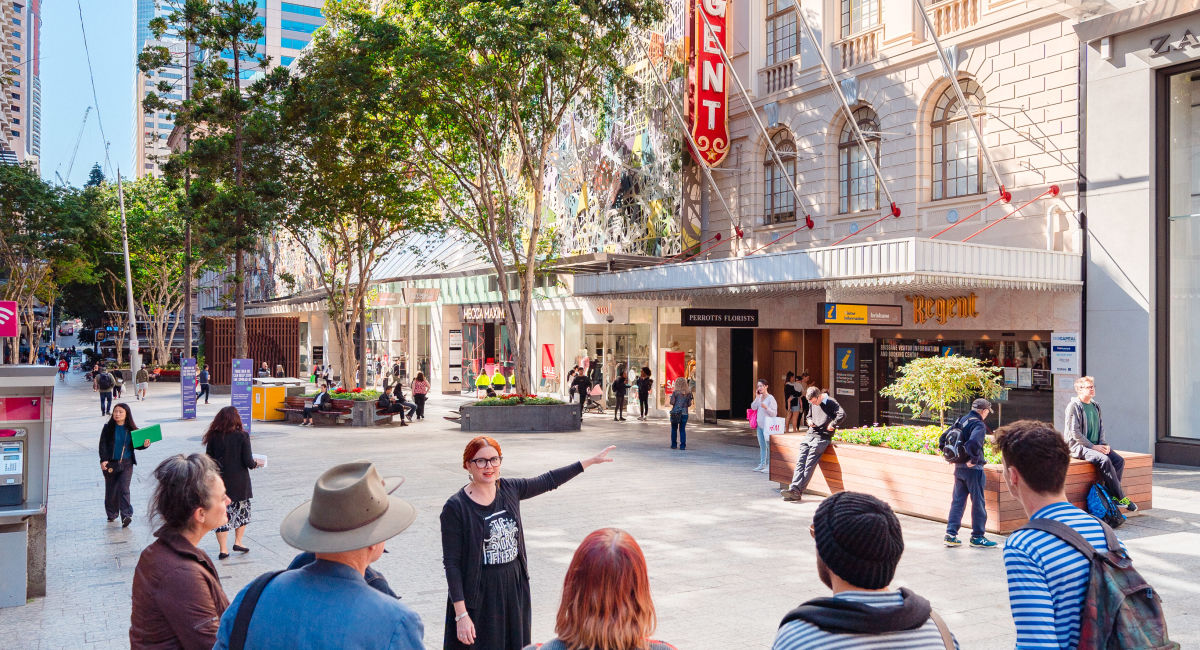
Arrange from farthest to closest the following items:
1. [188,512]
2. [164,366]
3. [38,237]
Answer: [164,366]
[38,237]
[188,512]

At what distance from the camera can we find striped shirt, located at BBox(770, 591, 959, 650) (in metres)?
2.37

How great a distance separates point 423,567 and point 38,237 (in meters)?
34.7

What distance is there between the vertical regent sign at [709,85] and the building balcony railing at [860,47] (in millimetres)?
3100

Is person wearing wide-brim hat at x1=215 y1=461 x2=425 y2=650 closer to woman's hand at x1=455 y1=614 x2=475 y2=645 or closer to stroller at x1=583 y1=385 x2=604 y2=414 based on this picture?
woman's hand at x1=455 y1=614 x2=475 y2=645

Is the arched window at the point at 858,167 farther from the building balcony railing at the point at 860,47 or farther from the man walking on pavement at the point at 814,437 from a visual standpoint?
the man walking on pavement at the point at 814,437

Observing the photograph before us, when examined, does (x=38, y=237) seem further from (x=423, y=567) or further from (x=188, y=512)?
(x=188, y=512)

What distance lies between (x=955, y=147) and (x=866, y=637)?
18.1 m

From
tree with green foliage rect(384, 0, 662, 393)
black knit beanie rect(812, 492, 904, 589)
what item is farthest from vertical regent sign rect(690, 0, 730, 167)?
black knit beanie rect(812, 492, 904, 589)

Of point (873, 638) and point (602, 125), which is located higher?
point (602, 125)

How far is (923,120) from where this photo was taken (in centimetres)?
1909

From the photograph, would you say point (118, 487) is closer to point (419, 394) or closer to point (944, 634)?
point (944, 634)

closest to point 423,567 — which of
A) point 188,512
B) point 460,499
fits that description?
point 460,499

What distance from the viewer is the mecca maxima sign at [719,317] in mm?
20094

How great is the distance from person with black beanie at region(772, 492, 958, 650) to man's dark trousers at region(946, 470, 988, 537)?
24.1 feet
